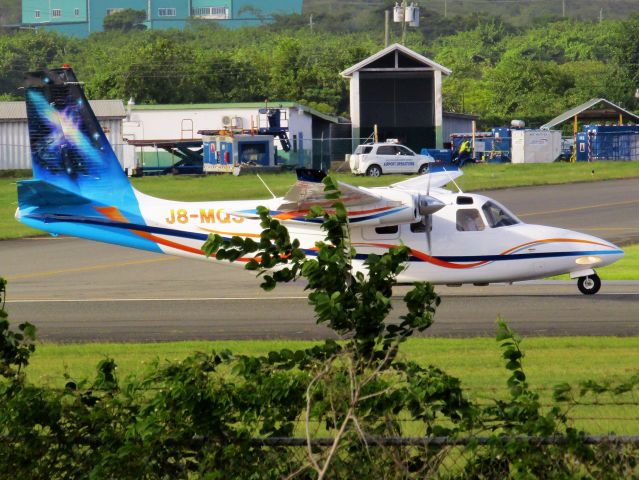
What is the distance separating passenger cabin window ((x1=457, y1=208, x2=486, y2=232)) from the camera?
66.5 feet

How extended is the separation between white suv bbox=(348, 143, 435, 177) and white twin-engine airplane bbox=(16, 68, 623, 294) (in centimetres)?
3677

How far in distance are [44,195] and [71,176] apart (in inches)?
24.3

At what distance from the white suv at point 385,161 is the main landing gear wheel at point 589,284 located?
37.7 m

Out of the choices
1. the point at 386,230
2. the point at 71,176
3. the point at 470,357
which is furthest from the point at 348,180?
the point at 470,357

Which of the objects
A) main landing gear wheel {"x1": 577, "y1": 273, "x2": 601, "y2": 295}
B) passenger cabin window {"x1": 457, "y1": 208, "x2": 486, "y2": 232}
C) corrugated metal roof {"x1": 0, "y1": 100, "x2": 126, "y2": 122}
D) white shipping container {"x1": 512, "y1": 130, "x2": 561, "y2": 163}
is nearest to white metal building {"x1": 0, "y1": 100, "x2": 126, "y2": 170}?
corrugated metal roof {"x1": 0, "y1": 100, "x2": 126, "y2": 122}

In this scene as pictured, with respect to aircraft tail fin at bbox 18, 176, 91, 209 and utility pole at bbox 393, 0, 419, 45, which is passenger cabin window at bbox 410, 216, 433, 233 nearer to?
aircraft tail fin at bbox 18, 176, 91, 209

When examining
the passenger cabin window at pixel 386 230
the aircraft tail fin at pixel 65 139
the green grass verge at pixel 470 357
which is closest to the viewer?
the green grass verge at pixel 470 357

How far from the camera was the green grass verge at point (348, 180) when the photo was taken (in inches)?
1844

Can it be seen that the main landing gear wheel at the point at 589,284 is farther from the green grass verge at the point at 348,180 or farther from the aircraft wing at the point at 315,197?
the green grass verge at the point at 348,180

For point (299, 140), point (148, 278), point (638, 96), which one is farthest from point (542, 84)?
point (148, 278)

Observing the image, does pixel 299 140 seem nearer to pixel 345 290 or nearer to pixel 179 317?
pixel 179 317

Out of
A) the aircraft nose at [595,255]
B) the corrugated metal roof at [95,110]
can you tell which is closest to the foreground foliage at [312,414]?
the aircraft nose at [595,255]

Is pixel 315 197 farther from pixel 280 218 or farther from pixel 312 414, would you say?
pixel 312 414

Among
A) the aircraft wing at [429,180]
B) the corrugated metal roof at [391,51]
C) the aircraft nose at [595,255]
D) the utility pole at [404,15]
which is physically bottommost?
the aircraft nose at [595,255]
